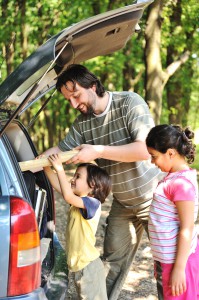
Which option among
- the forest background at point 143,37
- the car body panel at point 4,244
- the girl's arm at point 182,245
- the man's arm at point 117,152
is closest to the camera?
the car body panel at point 4,244

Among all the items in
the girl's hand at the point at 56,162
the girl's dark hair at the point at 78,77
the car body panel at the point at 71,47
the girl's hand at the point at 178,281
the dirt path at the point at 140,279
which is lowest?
the dirt path at the point at 140,279

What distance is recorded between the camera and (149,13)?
398 inches

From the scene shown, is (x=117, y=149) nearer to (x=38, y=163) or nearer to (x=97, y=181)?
(x=97, y=181)

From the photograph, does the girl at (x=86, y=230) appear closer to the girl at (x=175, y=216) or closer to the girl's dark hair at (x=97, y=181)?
the girl's dark hair at (x=97, y=181)

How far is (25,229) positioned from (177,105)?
14.7 m

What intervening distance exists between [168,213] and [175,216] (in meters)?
0.05

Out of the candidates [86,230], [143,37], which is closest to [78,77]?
[86,230]

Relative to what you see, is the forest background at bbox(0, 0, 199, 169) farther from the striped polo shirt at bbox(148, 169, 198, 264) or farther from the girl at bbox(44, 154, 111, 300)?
the striped polo shirt at bbox(148, 169, 198, 264)

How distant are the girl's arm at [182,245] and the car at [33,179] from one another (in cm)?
73

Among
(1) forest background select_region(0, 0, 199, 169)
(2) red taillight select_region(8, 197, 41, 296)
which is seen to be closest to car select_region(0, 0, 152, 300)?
(2) red taillight select_region(8, 197, 41, 296)

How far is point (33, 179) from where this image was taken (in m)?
3.81

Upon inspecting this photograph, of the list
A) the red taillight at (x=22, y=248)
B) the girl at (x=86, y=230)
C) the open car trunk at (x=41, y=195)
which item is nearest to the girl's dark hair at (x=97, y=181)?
the girl at (x=86, y=230)

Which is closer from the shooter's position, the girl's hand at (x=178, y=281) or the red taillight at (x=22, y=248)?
the red taillight at (x=22, y=248)

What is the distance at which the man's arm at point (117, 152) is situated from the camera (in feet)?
11.9
